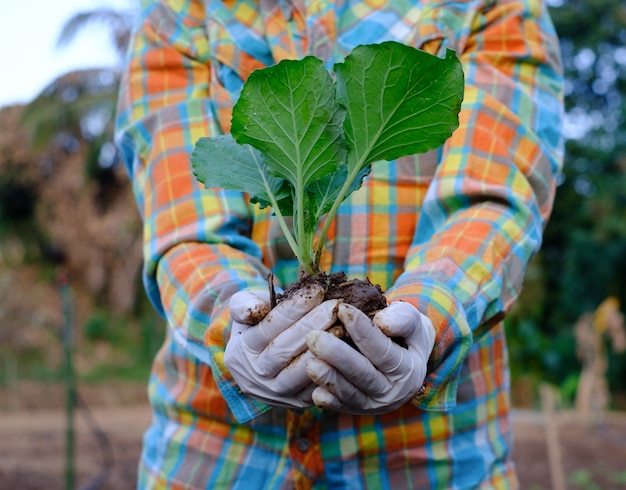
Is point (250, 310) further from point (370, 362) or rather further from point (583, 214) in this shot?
point (583, 214)

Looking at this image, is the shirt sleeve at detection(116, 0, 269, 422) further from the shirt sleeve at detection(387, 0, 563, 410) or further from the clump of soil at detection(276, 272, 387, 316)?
the shirt sleeve at detection(387, 0, 563, 410)

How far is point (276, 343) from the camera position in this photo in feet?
2.70

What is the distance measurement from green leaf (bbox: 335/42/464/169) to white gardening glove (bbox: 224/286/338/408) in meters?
0.23

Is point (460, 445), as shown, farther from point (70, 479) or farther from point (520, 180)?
point (70, 479)

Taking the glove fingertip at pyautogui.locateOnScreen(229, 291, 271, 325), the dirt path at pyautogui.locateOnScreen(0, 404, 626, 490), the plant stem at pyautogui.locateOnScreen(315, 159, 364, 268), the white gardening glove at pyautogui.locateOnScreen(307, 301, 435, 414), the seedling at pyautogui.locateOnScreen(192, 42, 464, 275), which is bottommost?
the dirt path at pyautogui.locateOnScreen(0, 404, 626, 490)

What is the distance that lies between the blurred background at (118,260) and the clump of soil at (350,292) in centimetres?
777

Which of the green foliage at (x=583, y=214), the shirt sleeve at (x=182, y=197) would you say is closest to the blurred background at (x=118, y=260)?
the green foliage at (x=583, y=214)

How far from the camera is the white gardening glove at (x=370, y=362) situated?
0.79 metres

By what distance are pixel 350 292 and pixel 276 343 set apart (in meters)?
0.11

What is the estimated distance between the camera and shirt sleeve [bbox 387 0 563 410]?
1.00 meters

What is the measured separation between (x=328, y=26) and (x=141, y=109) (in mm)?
372

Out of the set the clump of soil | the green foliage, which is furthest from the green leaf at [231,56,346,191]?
the green foliage

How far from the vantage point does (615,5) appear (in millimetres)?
14062

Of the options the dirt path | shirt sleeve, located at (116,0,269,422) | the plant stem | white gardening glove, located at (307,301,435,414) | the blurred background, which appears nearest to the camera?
white gardening glove, located at (307,301,435,414)
